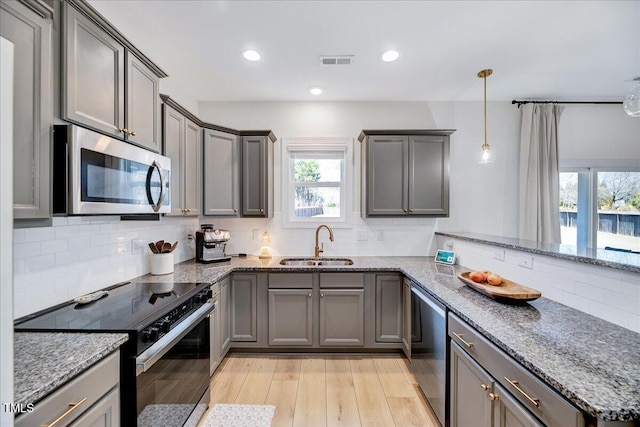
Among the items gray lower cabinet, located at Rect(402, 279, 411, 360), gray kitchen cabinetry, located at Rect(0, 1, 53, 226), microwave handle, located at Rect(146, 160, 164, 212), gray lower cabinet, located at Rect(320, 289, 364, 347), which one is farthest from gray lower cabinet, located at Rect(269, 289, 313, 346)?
gray kitchen cabinetry, located at Rect(0, 1, 53, 226)

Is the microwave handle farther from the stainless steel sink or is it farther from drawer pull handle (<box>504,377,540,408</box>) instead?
drawer pull handle (<box>504,377,540,408</box>)

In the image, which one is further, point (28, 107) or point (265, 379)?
point (265, 379)

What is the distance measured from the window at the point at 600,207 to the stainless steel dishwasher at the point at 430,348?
8.79 feet

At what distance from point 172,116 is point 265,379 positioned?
96.0 inches

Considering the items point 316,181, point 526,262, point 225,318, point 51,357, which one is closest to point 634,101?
point 526,262

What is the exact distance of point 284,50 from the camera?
2324 millimetres

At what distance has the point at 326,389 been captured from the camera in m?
2.27

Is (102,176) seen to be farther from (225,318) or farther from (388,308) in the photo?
(388,308)

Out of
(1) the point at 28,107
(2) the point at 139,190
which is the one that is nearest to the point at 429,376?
(2) the point at 139,190

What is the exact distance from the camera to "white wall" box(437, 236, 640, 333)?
4.21 feet

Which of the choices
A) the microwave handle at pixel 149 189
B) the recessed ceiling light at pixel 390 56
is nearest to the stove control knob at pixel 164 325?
the microwave handle at pixel 149 189

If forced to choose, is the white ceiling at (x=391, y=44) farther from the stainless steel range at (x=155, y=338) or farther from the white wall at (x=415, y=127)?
the stainless steel range at (x=155, y=338)

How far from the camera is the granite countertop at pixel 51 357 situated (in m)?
0.84

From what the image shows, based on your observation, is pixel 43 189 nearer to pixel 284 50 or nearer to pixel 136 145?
pixel 136 145
